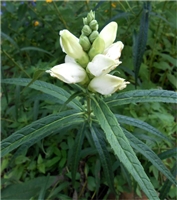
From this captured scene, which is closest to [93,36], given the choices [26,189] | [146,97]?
[146,97]

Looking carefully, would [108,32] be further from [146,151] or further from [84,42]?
[146,151]

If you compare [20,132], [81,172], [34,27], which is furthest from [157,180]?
[34,27]

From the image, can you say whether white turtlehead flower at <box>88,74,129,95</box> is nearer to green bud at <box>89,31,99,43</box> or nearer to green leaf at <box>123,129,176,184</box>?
green bud at <box>89,31,99,43</box>

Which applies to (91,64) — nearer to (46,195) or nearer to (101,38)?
(101,38)

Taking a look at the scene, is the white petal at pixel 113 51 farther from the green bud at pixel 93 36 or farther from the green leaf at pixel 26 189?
the green leaf at pixel 26 189

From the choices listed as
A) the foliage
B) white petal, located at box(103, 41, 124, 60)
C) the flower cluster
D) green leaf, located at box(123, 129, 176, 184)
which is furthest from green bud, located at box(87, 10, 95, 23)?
green leaf, located at box(123, 129, 176, 184)

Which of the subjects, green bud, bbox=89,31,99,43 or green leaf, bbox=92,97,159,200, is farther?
green bud, bbox=89,31,99,43

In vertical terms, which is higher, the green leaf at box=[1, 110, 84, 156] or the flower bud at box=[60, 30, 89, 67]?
the flower bud at box=[60, 30, 89, 67]
